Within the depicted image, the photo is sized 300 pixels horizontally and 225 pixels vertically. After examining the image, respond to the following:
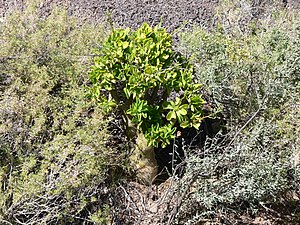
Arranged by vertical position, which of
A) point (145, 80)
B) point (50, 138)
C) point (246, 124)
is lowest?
point (246, 124)

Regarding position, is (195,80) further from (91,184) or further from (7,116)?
(7,116)

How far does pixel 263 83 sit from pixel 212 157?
2.25 feet

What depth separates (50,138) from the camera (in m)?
2.54

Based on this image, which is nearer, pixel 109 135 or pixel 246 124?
pixel 246 124

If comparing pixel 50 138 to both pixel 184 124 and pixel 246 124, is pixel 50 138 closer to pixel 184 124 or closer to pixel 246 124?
pixel 184 124

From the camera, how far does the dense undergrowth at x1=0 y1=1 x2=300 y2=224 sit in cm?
239

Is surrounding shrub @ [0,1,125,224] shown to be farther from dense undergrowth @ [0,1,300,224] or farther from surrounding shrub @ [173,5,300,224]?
surrounding shrub @ [173,5,300,224]

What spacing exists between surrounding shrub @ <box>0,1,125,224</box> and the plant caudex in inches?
8.1

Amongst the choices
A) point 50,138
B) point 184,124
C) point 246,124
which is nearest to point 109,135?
point 50,138

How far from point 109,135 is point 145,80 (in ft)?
1.32

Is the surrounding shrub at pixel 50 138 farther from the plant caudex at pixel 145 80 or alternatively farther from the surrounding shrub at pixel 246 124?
the surrounding shrub at pixel 246 124

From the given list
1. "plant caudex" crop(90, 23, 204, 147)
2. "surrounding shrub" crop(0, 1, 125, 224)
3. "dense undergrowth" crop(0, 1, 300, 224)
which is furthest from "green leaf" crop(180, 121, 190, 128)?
"surrounding shrub" crop(0, 1, 125, 224)

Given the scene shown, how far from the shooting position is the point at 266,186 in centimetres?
246

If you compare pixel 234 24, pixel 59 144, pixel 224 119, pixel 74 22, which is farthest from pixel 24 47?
pixel 234 24
